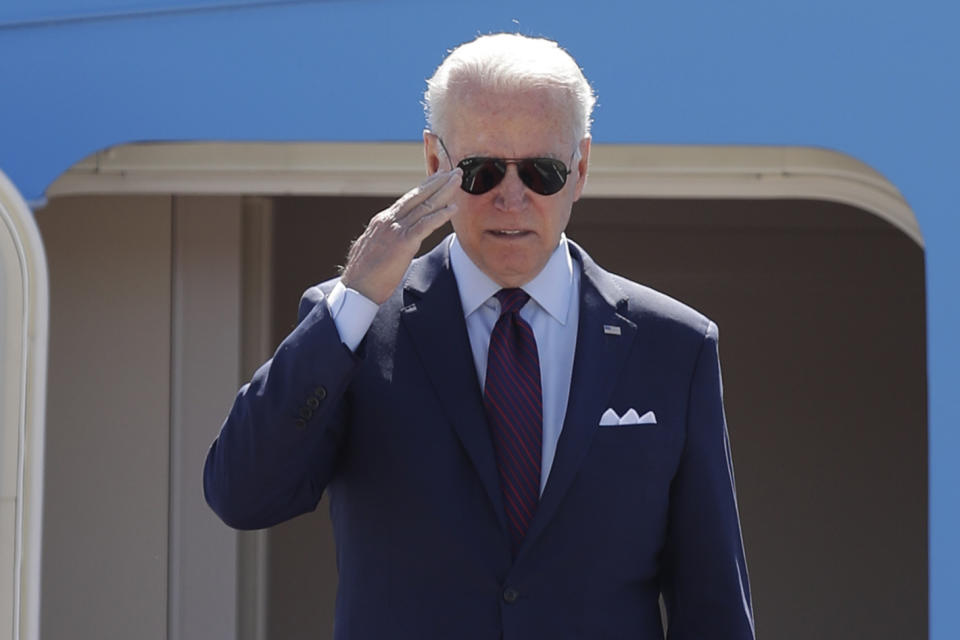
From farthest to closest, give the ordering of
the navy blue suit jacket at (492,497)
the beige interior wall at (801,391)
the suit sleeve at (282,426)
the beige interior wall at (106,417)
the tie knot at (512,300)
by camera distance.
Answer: the beige interior wall at (801,391) < the beige interior wall at (106,417) < the tie knot at (512,300) < the navy blue suit jacket at (492,497) < the suit sleeve at (282,426)

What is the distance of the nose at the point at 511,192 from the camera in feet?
5.60

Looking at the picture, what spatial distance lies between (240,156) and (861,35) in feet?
6.39

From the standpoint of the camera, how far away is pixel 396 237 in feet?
5.20

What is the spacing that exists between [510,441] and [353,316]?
30cm

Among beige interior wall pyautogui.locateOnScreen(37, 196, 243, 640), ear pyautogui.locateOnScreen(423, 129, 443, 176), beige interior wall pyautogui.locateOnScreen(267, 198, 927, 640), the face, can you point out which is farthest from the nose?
beige interior wall pyautogui.locateOnScreen(267, 198, 927, 640)

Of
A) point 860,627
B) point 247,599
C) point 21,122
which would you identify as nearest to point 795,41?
point 21,122

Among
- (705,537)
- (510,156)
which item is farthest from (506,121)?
(705,537)

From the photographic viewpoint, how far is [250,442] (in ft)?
5.21

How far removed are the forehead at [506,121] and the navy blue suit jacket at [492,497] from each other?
229mm

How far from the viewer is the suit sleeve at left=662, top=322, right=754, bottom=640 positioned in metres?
1.76

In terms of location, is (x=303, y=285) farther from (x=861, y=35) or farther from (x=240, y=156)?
(x=861, y=35)

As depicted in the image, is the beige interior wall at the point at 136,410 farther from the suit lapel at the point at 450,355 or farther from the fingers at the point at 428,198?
the fingers at the point at 428,198

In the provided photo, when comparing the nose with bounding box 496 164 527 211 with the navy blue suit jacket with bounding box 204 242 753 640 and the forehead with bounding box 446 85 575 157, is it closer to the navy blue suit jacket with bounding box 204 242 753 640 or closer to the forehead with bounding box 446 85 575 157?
the forehead with bounding box 446 85 575 157

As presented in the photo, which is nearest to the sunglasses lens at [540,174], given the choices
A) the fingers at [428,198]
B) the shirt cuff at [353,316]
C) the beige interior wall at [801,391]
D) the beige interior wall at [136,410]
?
the fingers at [428,198]
